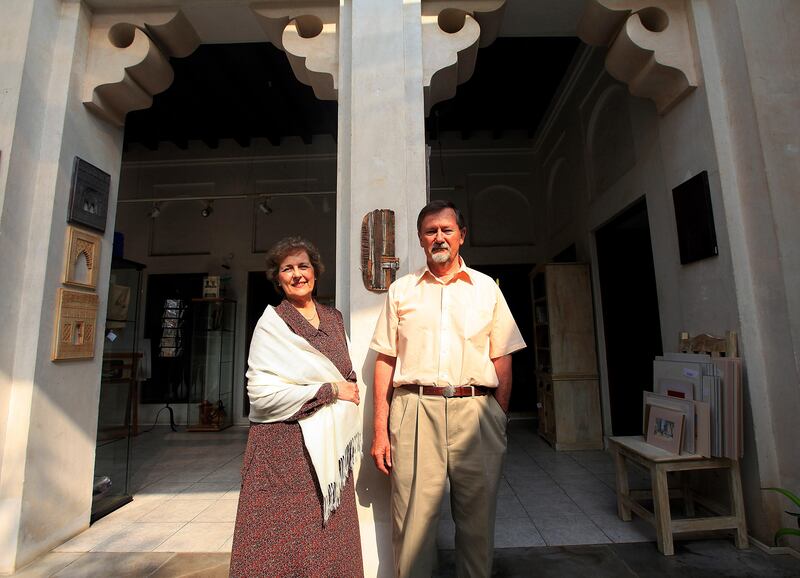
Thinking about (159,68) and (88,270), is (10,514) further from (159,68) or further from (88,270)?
(159,68)

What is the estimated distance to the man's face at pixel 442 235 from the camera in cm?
186

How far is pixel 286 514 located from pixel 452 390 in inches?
32.9

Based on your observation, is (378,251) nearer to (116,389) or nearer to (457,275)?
(457,275)

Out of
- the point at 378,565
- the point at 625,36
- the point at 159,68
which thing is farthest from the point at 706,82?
the point at 159,68

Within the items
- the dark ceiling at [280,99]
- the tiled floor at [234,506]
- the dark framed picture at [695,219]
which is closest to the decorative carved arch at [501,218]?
the dark ceiling at [280,99]

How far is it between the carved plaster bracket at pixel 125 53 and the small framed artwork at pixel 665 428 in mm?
4314

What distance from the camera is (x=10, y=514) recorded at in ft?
8.16

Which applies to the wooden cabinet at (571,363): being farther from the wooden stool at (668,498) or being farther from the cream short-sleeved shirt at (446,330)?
the cream short-sleeved shirt at (446,330)

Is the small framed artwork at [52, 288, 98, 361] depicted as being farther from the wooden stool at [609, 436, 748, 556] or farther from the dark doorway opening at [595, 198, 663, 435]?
the dark doorway opening at [595, 198, 663, 435]

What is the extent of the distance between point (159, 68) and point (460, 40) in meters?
2.26

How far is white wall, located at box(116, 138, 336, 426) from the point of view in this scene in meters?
7.14

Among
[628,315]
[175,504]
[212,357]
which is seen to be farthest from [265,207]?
[628,315]

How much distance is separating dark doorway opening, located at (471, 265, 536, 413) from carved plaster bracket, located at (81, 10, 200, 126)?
4.89 meters

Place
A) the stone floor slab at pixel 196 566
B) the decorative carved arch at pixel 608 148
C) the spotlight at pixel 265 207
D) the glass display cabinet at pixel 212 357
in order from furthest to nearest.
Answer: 1. the glass display cabinet at pixel 212 357
2. the spotlight at pixel 265 207
3. the decorative carved arch at pixel 608 148
4. the stone floor slab at pixel 196 566
